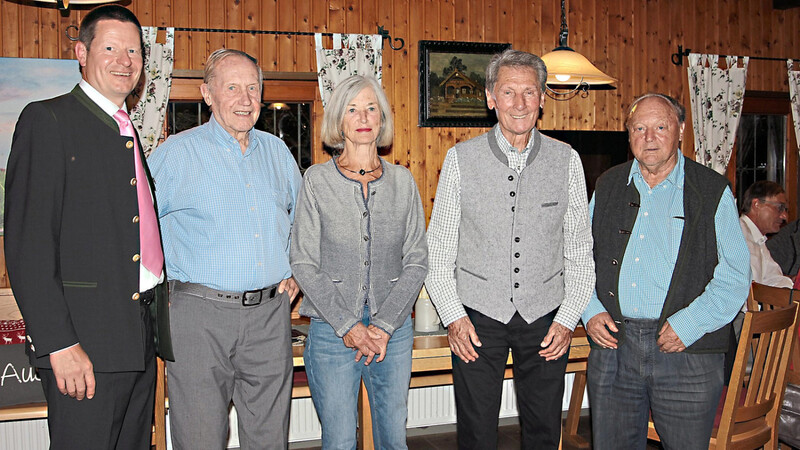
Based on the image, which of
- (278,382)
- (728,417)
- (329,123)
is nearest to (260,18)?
(329,123)

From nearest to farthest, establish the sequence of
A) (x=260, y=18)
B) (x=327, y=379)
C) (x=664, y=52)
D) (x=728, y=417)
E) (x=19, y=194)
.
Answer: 1. (x=19, y=194)
2. (x=327, y=379)
3. (x=728, y=417)
4. (x=260, y=18)
5. (x=664, y=52)

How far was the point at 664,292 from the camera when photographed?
2.30m

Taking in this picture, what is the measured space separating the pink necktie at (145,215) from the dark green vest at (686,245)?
1428 mm

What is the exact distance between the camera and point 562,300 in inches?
91.6

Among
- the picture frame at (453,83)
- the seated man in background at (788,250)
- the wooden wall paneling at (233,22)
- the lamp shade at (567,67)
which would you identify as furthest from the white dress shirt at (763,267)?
the wooden wall paneling at (233,22)

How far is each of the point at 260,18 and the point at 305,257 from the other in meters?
3.36

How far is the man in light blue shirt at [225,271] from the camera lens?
220 cm

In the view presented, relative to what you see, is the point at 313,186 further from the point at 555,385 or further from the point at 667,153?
the point at 667,153

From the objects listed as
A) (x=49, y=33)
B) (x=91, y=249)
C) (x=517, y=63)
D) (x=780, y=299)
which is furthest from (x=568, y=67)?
(x=49, y=33)

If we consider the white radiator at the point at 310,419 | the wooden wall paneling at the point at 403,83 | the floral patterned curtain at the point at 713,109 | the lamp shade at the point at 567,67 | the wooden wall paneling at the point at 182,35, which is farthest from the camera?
the floral patterned curtain at the point at 713,109

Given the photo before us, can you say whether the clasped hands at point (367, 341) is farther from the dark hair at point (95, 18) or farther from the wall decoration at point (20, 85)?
the wall decoration at point (20, 85)

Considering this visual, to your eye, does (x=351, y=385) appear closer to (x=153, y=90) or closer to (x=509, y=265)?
(x=509, y=265)

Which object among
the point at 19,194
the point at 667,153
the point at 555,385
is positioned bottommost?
the point at 555,385

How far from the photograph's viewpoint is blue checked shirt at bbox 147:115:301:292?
2.22m
